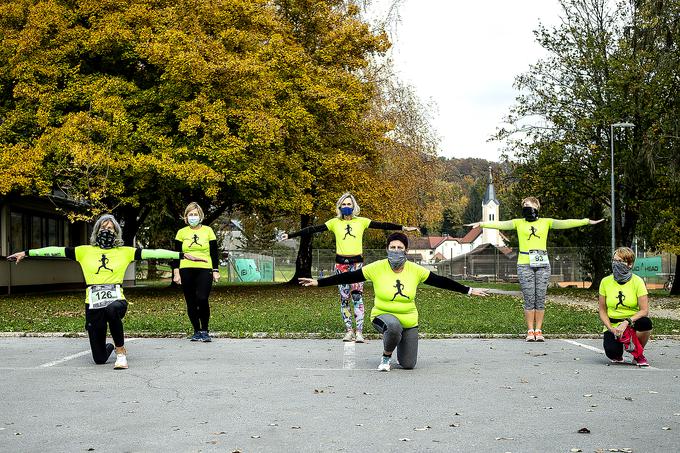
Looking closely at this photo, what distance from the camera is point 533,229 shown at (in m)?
13.1

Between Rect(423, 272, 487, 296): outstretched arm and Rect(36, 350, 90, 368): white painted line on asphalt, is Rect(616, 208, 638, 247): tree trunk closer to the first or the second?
Rect(423, 272, 487, 296): outstretched arm

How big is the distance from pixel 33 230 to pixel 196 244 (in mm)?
24328

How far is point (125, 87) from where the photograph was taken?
2781 centimetres

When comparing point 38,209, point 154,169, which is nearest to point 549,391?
point 154,169

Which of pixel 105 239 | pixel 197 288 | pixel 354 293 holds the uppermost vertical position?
pixel 105 239

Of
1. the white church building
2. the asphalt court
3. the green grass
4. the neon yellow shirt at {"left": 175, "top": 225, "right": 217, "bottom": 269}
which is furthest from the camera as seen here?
the white church building

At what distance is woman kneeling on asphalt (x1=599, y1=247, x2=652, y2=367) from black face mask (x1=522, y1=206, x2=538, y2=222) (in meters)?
2.86

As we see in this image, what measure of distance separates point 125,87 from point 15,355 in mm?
18050

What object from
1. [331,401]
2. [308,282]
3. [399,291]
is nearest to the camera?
[331,401]

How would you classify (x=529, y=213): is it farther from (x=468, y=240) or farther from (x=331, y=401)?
(x=468, y=240)

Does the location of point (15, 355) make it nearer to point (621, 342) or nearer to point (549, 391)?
point (549, 391)

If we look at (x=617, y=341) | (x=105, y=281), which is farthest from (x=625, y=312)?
(x=105, y=281)

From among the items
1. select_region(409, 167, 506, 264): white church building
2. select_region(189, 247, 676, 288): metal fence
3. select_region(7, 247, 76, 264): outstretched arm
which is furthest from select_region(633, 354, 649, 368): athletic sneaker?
select_region(409, 167, 506, 264): white church building

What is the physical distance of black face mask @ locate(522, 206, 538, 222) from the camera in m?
13.2
